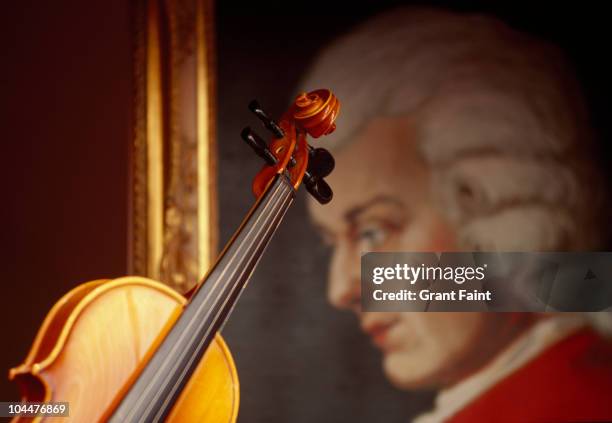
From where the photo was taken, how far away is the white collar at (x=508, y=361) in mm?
1197

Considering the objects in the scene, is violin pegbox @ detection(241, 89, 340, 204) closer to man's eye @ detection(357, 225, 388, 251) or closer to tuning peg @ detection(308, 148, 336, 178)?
tuning peg @ detection(308, 148, 336, 178)

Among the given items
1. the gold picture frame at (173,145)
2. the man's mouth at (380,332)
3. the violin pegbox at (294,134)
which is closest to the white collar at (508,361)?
the man's mouth at (380,332)

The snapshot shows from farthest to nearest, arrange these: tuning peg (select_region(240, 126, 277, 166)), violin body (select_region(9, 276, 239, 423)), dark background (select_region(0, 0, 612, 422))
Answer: dark background (select_region(0, 0, 612, 422)) < tuning peg (select_region(240, 126, 277, 166)) < violin body (select_region(9, 276, 239, 423))

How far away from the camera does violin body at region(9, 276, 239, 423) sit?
1.63 ft

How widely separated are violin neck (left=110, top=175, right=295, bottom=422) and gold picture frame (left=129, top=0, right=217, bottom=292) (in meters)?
0.51

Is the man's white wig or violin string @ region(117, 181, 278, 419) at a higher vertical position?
the man's white wig

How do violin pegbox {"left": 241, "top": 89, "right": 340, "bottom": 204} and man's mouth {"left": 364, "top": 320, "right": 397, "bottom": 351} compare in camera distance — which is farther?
man's mouth {"left": 364, "top": 320, "right": 397, "bottom": 351}

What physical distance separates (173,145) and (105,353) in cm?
69

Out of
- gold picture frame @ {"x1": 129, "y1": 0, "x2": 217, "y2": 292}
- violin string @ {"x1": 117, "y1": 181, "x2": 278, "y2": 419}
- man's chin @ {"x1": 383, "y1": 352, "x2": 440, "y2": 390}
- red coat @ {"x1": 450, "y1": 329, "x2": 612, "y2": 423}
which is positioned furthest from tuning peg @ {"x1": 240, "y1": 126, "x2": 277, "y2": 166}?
red coat @ {"x1": 450, "y1": 329, "x2": 612, "y2": 423}

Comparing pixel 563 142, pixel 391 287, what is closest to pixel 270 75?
pixel 391 287

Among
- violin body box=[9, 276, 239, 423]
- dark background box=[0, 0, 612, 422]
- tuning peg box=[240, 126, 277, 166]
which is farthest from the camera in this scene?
dark background box=[0, 0, 612, 422]

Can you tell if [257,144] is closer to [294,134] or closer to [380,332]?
[294,134]

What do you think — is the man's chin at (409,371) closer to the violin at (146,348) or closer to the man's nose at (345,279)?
the man's nose at (345,279)

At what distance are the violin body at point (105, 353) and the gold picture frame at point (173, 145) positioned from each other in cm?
55
